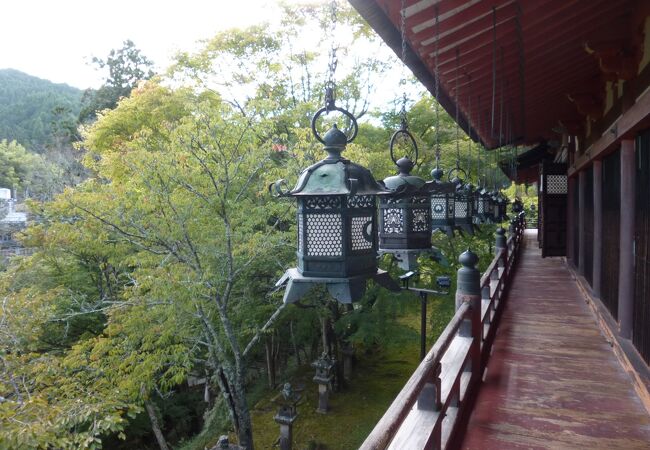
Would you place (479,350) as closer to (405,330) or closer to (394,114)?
(405,330)

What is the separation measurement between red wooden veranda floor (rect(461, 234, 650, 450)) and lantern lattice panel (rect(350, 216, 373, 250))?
2100 millimetres

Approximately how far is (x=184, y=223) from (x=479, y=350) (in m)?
5.64

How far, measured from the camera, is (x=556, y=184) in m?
11.7

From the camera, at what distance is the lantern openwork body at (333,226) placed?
202 centimetres

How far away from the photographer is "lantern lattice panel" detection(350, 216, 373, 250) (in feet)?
6.87

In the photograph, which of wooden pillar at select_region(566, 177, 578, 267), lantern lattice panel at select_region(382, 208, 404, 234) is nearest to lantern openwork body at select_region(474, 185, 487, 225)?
lantern lattice panel at select_region(382, 208, 404, 234)

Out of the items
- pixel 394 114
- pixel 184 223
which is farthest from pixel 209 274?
Result: pixel 394 114

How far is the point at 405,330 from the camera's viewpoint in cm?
978

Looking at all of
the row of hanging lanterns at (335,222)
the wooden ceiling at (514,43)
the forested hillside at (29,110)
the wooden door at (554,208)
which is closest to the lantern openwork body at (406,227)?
the row of hanging lanterns at (335,222)

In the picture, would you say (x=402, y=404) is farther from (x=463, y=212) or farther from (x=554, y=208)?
(x=554, y=208)

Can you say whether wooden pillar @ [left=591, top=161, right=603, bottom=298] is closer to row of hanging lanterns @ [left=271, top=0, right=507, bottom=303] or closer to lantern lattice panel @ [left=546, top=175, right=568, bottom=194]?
lantern lattice panel @ [left=546, top=175, right=568, bottom=194]

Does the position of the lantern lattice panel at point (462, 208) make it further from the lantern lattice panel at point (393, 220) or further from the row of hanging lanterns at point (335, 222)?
the row of hanging lanterns at point (335, 222)

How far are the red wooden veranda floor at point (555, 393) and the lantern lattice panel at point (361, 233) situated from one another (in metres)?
2.10

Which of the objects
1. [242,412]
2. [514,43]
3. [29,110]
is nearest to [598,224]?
[514,43]
